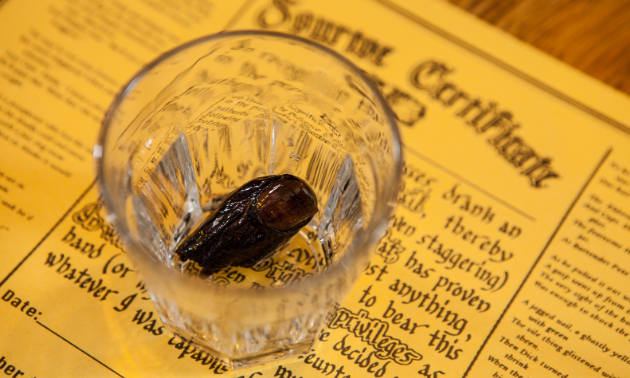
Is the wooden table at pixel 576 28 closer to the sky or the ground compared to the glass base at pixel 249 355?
closer to the sky

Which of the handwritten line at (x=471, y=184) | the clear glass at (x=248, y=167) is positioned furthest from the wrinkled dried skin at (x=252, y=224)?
the handwritten line at (x=471, y=184)

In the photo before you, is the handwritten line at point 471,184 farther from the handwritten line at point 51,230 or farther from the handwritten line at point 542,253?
the handwritten line at point 51,230

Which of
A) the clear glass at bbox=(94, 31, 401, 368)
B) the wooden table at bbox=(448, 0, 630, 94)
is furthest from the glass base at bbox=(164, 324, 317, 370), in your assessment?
the wooden table at bbox=(448, 0, 630, 94)

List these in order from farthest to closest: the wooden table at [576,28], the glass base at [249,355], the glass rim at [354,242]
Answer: the wooden table at [576,28], the glass base at [249,355], the glass rim at [354,242]

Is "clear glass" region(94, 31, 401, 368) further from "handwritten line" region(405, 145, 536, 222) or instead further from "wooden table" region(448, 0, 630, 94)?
"wooden table" region(448, 0, 630, 94)

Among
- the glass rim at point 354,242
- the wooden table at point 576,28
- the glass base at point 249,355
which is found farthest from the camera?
the wooden table at point 576,28

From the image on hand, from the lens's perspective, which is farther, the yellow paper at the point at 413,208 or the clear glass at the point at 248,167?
the yellow paper at the point at 413,208
